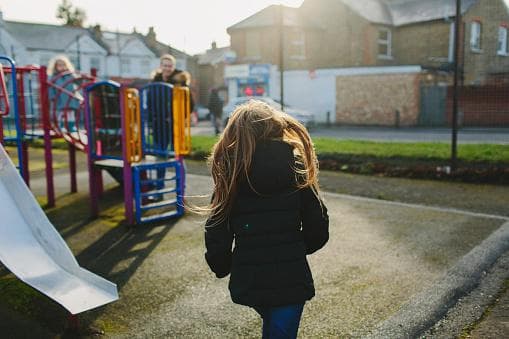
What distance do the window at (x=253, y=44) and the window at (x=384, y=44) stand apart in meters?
7.87

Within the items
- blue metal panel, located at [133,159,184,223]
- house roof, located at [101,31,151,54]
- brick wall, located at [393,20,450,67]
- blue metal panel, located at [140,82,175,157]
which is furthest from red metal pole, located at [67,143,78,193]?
house roof, located at [101,31,151,54]

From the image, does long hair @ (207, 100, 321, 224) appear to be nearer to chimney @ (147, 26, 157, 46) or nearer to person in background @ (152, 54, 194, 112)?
person in background @ (152, 54, 194, 112)

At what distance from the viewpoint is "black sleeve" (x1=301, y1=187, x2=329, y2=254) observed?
2.44 metres

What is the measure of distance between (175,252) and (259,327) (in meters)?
1.98

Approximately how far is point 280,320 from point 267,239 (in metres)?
0.40

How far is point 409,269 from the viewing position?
4656 mm

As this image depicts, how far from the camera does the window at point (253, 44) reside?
33103 millimetres

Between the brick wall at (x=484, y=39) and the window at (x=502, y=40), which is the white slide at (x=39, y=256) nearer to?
the brick wall at (x=484, y=39)

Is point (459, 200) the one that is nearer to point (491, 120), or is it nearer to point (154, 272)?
point (154, 272)

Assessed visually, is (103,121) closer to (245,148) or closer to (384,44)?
(245,148)

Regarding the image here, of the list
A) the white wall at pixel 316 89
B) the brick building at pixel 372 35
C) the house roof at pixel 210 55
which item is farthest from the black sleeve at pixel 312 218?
the house roof at pixel 210 55

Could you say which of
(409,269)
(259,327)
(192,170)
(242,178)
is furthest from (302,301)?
(192,170)

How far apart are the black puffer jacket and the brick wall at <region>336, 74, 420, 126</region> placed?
2297 cm

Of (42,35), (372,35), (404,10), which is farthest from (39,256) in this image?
(42,35)
